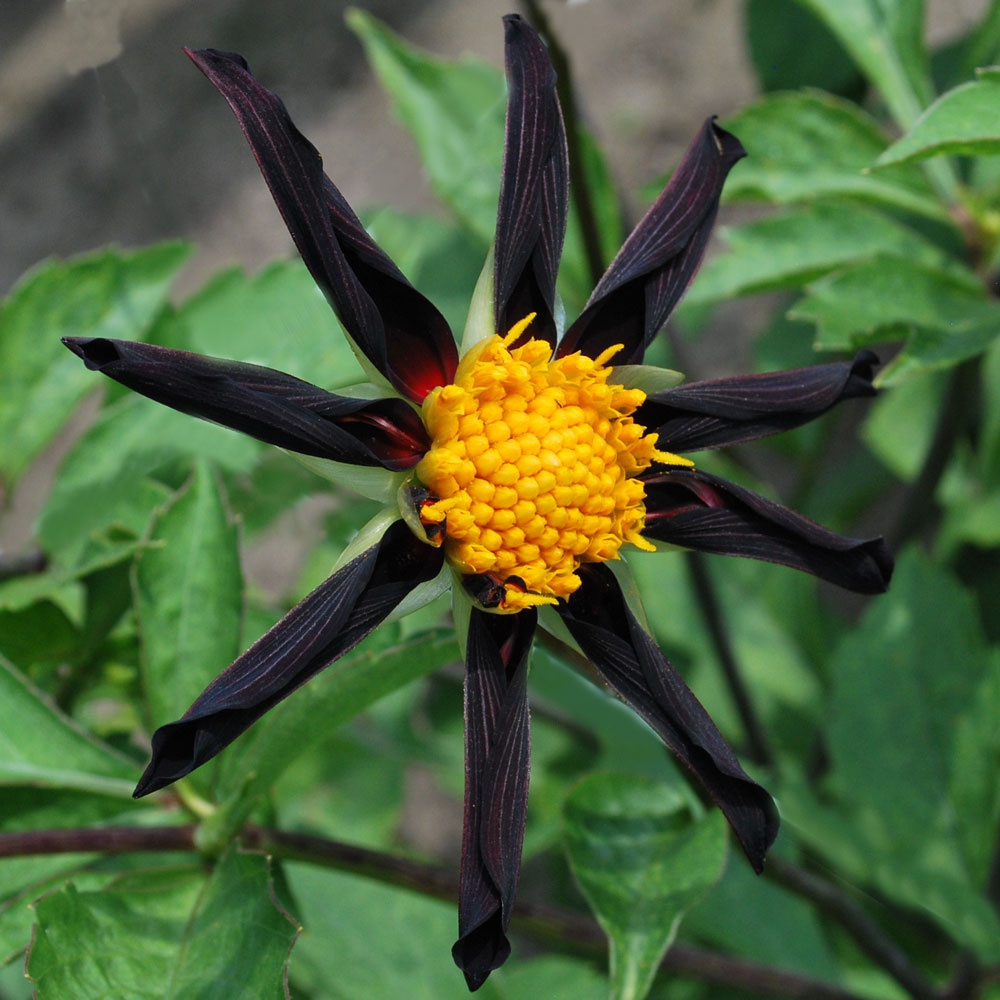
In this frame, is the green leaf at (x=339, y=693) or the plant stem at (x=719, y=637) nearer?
the green leaf at (x=339, y=693)

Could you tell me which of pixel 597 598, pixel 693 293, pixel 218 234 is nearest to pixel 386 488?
pixel 597 598

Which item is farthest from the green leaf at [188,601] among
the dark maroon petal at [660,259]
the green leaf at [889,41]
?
the green leaf at [889,41]

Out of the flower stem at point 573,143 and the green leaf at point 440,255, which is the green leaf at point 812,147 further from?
the green leaf at point 440,255

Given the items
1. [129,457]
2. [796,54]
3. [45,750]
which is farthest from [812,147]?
[45,750]

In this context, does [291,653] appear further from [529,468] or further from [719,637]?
[719,637]

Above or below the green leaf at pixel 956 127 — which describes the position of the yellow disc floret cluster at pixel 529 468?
below

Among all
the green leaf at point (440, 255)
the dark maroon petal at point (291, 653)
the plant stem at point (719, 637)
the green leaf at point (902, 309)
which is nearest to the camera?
the dark maroon petal at point (291, 653)

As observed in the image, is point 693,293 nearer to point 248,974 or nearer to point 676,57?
point 248,974
